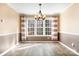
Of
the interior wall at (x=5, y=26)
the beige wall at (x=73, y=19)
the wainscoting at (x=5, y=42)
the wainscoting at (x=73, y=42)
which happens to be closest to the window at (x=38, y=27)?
the beige wall at (x=73, y=19)

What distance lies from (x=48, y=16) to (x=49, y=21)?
40 cm

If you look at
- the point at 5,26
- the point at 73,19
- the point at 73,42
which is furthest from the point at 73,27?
the point at 5,26

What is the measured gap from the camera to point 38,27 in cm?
1106

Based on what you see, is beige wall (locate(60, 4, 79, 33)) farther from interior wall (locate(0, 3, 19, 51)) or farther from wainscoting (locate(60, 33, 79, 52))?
interior wall (locate(0, 3, 19, 51))

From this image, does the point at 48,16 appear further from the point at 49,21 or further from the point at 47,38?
the point at 47,38

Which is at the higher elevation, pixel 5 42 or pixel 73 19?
pixel 73 19

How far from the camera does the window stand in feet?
36.1

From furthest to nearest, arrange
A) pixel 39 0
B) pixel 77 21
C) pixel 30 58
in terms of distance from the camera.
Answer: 1. pixel 77 21
2. pixel 30 58
3. pixel 39 0

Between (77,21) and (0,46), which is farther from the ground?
(77,21)

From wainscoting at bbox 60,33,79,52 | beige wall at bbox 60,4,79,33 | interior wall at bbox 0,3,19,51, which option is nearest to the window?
beige wall at bbox 60,4,79,33

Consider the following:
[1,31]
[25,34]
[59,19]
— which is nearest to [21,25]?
[25,34]

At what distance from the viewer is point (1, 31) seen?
5.34 metres

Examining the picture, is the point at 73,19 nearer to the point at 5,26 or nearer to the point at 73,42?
the point at 73,42

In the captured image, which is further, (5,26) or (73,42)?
(73,42)
